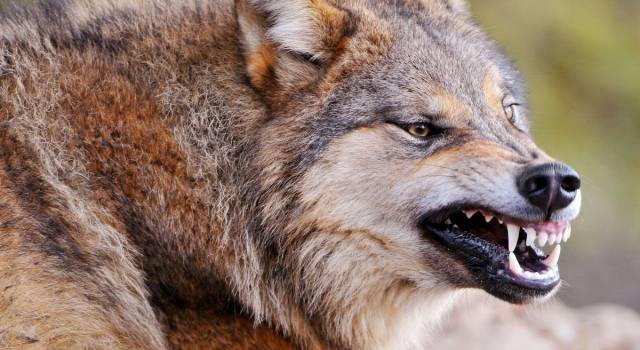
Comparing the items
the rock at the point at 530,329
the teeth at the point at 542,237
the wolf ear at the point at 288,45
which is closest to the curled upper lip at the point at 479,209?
the teeth at the point at 542,237

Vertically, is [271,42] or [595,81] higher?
[271,42]

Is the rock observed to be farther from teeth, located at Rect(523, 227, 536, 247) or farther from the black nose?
the black nose

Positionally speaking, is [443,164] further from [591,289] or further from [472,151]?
[591,289]

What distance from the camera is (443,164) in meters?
5.70

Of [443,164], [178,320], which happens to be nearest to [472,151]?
[443,164]

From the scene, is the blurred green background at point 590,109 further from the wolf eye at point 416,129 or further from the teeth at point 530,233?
the wolf eye at point 416,129

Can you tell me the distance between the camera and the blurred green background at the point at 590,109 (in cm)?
1443

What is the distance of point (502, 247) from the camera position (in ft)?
18.9

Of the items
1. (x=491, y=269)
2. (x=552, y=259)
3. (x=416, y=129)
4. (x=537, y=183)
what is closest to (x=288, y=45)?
(x=416, y=129)

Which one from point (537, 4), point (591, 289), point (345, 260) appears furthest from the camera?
point (537, 4)

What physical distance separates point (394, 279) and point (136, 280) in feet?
4.79

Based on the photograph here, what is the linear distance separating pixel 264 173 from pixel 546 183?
1.52m

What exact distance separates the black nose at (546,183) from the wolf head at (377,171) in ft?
0.06

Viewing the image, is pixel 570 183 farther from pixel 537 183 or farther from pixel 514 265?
pixel 514 265
